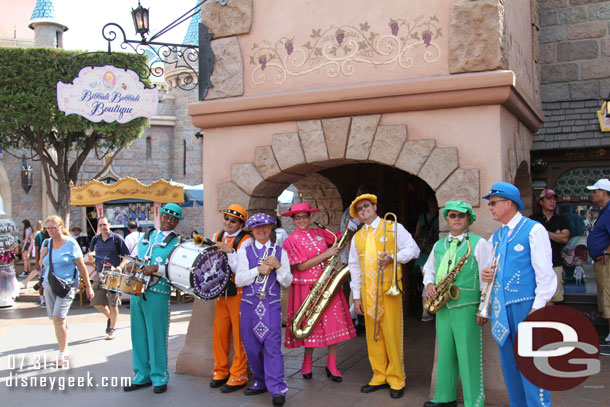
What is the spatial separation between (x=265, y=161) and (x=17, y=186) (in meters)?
17.1

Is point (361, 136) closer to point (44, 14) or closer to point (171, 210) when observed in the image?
point (171, 210)

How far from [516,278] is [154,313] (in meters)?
3.21

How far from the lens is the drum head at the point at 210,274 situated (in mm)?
4891

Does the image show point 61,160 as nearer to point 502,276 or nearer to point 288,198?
point 288,198

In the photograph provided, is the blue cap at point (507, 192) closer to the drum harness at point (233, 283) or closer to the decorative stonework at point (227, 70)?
the drum harness at point (233, 283)

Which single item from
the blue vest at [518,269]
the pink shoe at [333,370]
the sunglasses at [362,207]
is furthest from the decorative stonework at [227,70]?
the blue vest at [518,269]

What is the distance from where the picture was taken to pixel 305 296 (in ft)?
17.7

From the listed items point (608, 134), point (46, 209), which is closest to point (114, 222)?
point (46, 209)

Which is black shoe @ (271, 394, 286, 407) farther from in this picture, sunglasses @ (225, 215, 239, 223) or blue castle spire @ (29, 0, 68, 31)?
blue castle spire @ (29, 0, 68, 31)

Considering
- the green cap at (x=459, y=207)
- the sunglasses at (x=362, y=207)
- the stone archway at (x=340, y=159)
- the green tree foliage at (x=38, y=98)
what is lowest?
the green cap at (x=459, y=207)

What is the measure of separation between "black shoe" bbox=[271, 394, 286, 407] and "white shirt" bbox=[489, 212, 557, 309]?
7.27 feet

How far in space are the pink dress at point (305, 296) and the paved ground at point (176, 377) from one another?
1.47 ft

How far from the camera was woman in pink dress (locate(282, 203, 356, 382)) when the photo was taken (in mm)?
5332
